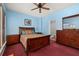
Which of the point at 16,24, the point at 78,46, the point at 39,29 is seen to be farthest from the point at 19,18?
the point at 78,46

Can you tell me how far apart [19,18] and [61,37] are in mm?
2612

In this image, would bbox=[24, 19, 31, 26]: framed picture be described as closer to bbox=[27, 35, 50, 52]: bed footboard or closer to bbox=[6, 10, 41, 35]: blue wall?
bbox=[6, 10, 41, 35]: blue wall

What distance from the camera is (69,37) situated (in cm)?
436

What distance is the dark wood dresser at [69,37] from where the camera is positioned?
12.9 feet

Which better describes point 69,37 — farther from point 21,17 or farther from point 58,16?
point 21,17

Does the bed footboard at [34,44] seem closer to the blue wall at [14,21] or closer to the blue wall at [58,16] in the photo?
the blue wall at [14,21]

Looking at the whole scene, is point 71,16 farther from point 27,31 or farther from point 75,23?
point 27,31

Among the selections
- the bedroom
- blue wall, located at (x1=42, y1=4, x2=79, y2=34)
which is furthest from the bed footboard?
blue wall, located at (x1=42, y1=4, x2=79, y2=34)

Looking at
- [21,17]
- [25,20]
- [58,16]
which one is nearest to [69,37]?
[58,16]

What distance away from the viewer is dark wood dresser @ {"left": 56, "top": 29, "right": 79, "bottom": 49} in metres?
3.94

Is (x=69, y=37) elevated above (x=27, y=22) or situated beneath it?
situated beneath

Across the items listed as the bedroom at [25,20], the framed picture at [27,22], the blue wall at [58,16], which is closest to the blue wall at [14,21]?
the bedroom at [25,20]

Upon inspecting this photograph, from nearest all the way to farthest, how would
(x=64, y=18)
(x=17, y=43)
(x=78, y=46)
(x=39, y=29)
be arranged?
(x=78, y=46), (x=17, y=43), (x=64, y=18), (x=39, y=29)

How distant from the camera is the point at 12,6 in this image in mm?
4020
